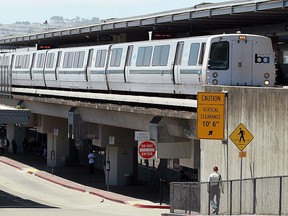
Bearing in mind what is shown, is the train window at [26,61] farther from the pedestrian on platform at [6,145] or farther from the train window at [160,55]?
the train window at [160,55]

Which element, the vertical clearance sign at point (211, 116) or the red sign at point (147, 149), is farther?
the red sign at point (147, 149)

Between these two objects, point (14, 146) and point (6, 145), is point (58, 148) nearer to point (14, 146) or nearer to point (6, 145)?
point (6, 145)

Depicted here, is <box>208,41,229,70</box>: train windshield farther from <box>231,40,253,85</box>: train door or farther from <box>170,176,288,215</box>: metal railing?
<box>170,176,288,215</box>: metal railing

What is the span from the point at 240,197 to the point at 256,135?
1752mm

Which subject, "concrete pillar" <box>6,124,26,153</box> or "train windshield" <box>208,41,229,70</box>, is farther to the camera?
"concrete pillar" <box>6,124,26,153</box>

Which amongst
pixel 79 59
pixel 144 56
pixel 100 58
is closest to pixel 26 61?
pixel 79 59

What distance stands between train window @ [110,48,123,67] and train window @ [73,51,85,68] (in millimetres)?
4483

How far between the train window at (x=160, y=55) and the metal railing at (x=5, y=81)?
22724mm

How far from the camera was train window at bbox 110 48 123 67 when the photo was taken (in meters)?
35.4

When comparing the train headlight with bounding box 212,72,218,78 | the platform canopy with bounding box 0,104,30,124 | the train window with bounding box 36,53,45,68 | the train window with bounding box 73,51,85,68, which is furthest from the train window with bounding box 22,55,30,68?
the train headlight with bounding box 212,72,218,78

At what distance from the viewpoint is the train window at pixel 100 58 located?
37.7 metres

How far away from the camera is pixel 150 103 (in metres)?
32.8

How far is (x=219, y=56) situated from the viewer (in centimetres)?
2692

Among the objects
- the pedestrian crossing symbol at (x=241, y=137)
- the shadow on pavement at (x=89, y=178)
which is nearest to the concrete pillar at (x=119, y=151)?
the shadow on pavement at (x=89, y=178)
